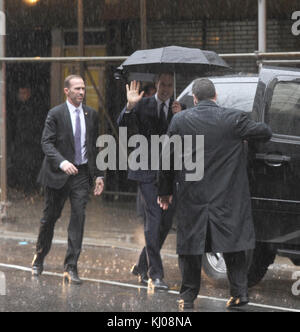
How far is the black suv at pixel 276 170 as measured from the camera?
26.4ft

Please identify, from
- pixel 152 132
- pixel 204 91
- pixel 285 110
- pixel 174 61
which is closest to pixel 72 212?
pixel 152 132

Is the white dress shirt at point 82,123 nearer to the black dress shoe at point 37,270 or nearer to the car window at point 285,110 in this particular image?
the black dress shoe at point 37,270

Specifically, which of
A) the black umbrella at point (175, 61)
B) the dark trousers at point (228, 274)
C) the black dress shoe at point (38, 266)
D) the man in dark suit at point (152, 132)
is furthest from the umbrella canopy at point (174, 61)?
the black dress shoe at point (38, 266)

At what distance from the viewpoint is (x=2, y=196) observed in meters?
13.3

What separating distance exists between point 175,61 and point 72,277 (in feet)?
7.46

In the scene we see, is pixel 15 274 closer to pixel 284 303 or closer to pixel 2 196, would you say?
pixel 284 303

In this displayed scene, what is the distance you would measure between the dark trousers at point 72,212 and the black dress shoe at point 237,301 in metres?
1.85

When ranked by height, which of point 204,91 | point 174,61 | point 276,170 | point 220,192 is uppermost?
point 174,61

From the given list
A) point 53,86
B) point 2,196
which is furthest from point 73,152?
point 53,86

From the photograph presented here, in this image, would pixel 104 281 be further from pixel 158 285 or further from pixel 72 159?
pixel 72 159

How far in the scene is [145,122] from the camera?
8.78 meters

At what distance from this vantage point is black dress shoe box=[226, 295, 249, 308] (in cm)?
760

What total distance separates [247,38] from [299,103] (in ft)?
19.5

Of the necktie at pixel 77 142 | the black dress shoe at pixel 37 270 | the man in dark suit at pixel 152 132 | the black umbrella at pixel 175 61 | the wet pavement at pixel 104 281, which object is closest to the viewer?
the wet pavement at pixel 104 281
